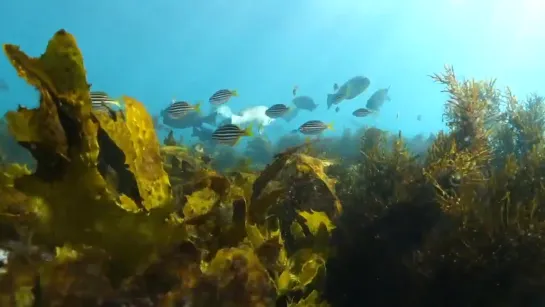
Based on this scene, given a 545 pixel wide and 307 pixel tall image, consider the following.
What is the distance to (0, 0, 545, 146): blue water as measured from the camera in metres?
85.3

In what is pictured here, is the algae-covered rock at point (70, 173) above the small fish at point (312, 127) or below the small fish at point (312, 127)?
below

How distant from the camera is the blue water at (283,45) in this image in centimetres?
8531

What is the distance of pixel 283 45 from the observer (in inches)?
4729

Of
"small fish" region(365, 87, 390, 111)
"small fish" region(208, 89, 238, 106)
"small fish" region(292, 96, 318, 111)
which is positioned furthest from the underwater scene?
"small fish" region(292, 96, 318, 111)

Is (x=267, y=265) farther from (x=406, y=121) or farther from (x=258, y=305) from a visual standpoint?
(x=406, y=121)

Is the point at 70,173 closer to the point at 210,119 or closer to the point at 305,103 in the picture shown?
the point at 305,103

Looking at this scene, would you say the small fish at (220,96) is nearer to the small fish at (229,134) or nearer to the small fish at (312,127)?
the small fish at (312,127)

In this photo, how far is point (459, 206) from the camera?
2.84 m

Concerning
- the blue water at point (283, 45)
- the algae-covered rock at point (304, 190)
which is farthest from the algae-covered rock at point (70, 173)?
the blue water at point (283, 45)

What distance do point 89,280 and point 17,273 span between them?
229mm

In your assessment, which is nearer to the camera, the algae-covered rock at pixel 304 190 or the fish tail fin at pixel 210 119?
the algae-covered rock at pixel 304 190

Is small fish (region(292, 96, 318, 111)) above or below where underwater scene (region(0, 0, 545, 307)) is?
above

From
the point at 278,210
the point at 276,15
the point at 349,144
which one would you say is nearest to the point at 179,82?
the point at 276,15

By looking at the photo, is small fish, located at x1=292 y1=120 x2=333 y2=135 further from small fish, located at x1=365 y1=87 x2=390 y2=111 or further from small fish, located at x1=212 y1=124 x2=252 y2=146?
small fish, located at x1=365 y1=87 x2=390 y2=111
